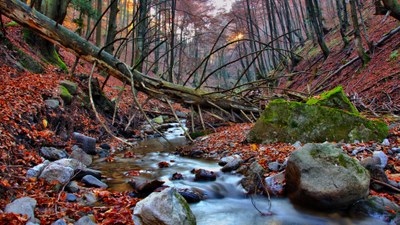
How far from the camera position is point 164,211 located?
2395 millimetres

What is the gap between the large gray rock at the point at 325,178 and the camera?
9.38ft

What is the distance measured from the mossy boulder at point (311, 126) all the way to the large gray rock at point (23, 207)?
4500mm

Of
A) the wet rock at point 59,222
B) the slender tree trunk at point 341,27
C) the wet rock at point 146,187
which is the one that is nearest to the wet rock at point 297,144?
the wet rock at point 146,187

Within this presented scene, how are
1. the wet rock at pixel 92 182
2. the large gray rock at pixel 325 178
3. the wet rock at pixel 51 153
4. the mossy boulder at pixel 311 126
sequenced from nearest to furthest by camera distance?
the large gray rock at pixel 325 178
the wet rock at pixel 92 182
the wet rock at pixel 51 153
the mossy boulder at pixel 311 126

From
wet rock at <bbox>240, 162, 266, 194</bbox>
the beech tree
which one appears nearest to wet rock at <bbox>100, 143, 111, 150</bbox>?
wet rock at <bbox>240, 162, 266, 194</bbox>

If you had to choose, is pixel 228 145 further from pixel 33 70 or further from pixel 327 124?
pixel 33 70

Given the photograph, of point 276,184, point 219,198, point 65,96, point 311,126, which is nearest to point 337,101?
point 311,126

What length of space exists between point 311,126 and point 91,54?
5.17 metres

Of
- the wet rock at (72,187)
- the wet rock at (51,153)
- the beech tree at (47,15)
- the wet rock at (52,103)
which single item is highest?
the beech tree at (47,15)

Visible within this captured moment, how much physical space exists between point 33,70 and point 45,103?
2.25 m

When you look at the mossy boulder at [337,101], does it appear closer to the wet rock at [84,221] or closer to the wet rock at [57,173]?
the wet rock at [57,173]

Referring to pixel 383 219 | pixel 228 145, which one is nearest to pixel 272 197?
pixel 383 219

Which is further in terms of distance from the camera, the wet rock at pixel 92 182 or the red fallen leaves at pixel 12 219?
the wet rock at pixel 92 182

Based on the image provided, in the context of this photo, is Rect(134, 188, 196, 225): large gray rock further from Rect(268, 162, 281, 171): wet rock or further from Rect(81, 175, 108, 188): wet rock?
Rect(268, 162, 281, 171): wet rock
